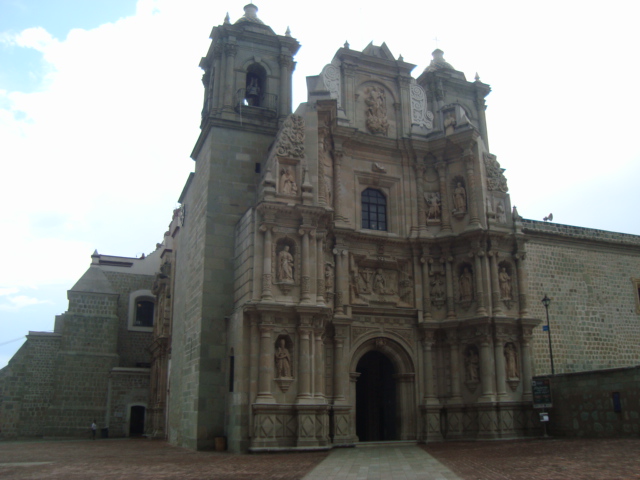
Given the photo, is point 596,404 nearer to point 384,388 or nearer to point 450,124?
point 384,388

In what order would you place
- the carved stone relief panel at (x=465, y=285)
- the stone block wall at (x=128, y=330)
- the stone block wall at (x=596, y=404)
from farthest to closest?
the stone block wall at (x=128, y=330) → the carved stone relief panel at (x=465, y=285) → the stone block wall at (x=596, y=404)

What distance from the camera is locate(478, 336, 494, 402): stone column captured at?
21703 mm

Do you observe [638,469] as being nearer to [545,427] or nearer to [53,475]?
[545,427]

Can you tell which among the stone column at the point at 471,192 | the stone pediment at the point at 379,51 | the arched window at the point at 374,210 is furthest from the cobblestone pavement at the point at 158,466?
the stone pediment at the point at 379,51

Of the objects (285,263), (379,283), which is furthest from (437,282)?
(285,263)

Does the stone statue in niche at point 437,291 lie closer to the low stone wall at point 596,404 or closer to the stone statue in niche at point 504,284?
the stone statue in niche at point 504,284

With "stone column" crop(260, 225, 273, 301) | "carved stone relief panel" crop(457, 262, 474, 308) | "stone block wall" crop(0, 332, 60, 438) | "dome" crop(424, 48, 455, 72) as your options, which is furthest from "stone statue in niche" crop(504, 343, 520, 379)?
"stone block wall" crop(0, 332, 60, 438)

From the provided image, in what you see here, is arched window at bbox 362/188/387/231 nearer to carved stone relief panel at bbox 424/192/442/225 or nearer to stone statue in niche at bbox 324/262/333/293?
carved stone relief panel at bbox 424/192/442/225

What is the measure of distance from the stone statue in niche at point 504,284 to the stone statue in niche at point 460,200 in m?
2.99

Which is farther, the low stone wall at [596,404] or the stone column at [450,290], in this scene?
the stone column at [450,290]

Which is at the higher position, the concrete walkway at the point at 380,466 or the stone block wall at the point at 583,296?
the stone block wall at the point at 583,296

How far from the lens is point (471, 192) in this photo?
2412cm

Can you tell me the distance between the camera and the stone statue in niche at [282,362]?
62.9ft

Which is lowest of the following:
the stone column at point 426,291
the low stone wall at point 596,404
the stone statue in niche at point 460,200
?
the low stone wall at point 596,404
